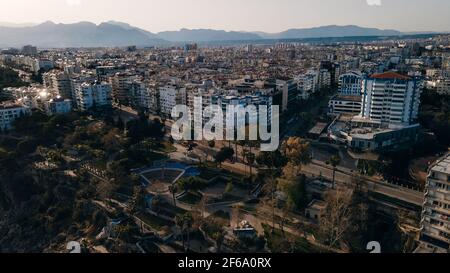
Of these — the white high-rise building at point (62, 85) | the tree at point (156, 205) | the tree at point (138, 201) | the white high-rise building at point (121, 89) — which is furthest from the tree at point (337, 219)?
the white high-rise building at point (62, 85)

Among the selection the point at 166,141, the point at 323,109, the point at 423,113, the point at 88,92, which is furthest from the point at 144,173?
the point at 423,113

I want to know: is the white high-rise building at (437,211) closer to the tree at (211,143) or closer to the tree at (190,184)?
the tree at (190,184)

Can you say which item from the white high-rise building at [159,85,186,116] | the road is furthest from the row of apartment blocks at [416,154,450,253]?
the white high-rise building at [159,85,186,116]

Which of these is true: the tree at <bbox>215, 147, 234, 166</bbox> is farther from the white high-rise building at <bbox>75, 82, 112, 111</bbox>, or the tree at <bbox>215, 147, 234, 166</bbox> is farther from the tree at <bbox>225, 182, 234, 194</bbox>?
the white high-rise building at <bbox>75, 82, 112, 111</bbox>

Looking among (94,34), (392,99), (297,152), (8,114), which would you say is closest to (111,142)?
(8,114)

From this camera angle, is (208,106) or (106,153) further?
(208,106)
